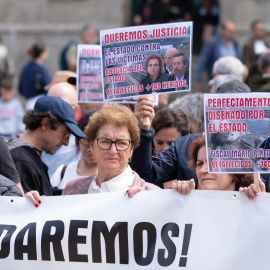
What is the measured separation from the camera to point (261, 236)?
5414mm

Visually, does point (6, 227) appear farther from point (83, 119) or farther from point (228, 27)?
point (228, 27)

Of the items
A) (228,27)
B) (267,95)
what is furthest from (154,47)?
(228,27)

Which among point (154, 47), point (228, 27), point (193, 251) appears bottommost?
point (193, 251)

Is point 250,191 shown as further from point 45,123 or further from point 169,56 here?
point 45,123

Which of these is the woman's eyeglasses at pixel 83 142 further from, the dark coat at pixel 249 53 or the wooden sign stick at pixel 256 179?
the dark coat at pixel 249 53

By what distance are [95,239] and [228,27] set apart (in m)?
8.98

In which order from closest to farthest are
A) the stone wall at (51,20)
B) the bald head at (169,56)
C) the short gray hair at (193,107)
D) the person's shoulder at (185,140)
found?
the bald head at (169,56)
the person's shoulder at (185,140)
the short gray hair at (193,107)
the stone wall at (51,20)

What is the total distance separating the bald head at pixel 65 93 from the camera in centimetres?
831

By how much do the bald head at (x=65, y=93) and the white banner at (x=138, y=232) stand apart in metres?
2.53

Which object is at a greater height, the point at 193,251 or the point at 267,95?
the point at 267,95

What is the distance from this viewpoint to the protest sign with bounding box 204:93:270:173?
17.8ft

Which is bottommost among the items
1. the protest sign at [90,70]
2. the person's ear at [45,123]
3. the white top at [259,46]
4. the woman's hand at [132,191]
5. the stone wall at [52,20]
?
the woman's hand at [132,191]

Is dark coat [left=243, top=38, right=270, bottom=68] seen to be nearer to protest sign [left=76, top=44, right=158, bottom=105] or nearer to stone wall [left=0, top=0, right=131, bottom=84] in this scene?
stone wall [left=0, top=0, right=131, bottom=84]

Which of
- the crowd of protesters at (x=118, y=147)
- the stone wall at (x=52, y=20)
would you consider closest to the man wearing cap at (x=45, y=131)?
the crowd of protesters at (x=118, y=147)
